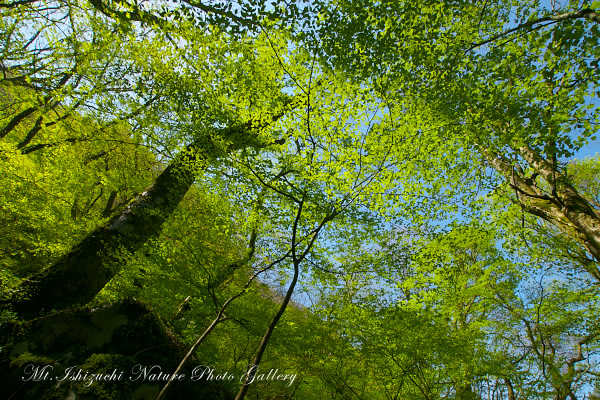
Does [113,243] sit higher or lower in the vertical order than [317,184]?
lower

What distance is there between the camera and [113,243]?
5434 millimetres

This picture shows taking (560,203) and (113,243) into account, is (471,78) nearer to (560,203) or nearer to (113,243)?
(560,203)

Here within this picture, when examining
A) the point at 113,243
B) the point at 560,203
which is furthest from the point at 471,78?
the point at 113,243

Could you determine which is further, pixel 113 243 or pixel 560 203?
pixel 113 243

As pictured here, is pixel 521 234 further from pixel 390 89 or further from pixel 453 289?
pixel 390 89

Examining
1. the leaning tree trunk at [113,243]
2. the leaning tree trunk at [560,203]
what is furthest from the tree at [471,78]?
the leaning tree trunk at [113,243]

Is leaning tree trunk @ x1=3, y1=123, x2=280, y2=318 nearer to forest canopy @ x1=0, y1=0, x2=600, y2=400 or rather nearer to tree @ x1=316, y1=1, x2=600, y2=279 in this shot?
forest canopy @ x1=0, y1=0, x2=600, y2=400

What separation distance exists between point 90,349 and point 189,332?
1.90 metres

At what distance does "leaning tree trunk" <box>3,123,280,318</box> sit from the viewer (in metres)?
4.50

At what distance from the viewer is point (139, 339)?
4219mm

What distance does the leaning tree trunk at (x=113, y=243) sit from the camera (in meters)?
4.50

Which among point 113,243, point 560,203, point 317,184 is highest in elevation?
point 560,203

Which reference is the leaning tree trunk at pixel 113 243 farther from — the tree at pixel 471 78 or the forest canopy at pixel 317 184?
the tree at pixel 471 78

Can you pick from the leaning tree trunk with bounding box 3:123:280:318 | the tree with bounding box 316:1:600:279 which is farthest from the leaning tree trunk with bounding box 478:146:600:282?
the leaning tree trunk with bounding box 3:123:280:318
